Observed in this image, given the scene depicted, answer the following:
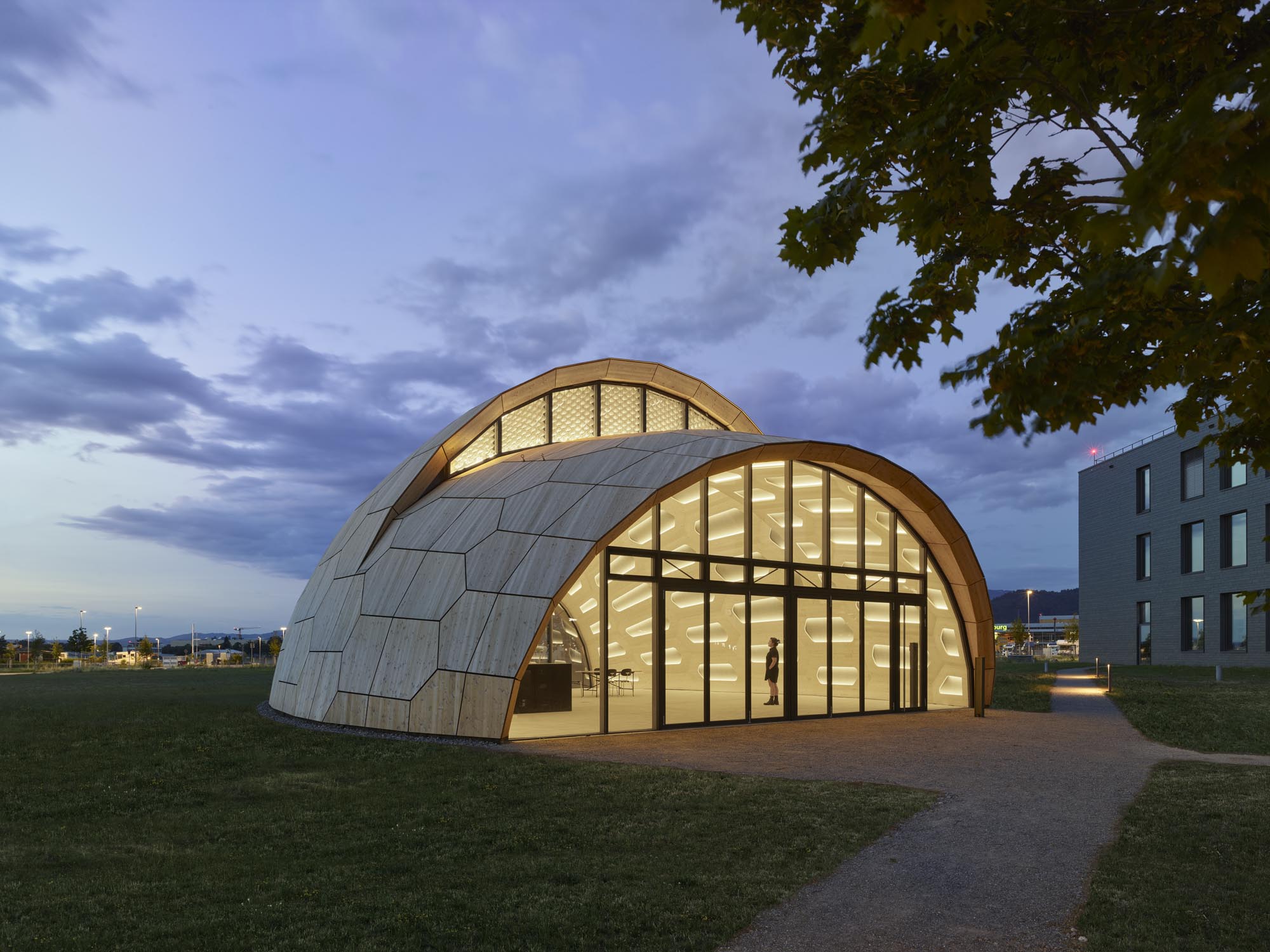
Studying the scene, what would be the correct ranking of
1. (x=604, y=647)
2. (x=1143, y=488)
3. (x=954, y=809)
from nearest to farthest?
(x=954, y=809)
(x=604, y=647)
(x=1143, y=488)

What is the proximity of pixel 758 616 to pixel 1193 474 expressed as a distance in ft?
98.7

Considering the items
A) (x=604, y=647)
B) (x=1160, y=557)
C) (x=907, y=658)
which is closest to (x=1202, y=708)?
(x=907, y=658)

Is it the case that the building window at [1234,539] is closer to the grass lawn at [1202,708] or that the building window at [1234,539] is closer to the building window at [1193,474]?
the building window at [1193,474]

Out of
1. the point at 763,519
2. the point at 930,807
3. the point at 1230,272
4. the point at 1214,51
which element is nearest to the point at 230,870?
the point at 930,807

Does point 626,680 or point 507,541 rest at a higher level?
point 507,541

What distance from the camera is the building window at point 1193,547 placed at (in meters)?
37.8

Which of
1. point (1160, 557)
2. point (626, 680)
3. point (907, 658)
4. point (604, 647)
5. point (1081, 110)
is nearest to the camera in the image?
point (1081, 110)

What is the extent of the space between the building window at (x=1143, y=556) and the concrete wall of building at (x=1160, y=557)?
0.66ft

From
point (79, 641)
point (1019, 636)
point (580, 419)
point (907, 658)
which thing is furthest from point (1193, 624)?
point (79, 641)

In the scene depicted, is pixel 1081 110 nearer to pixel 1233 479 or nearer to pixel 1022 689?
pixel 1022 689

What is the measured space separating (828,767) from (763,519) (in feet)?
19.5

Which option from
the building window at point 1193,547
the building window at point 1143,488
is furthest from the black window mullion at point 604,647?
the building window at point 1143,488

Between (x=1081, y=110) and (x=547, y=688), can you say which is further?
(x=547, y=688)

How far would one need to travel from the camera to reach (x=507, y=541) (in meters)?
14.1
